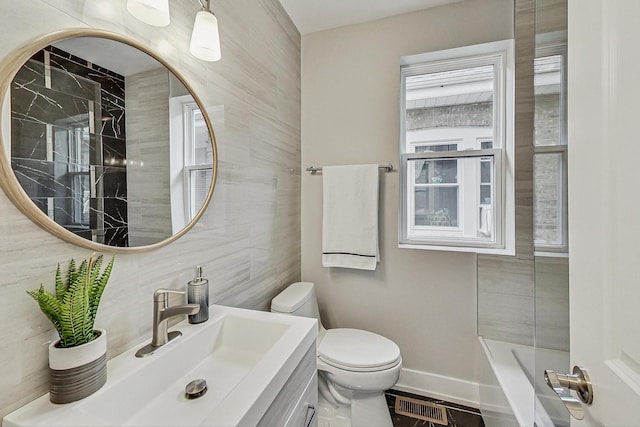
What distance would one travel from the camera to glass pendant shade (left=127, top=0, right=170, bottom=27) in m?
0.79

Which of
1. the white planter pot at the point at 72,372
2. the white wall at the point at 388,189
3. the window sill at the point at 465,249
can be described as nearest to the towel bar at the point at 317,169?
the white wall at the point at 388,189

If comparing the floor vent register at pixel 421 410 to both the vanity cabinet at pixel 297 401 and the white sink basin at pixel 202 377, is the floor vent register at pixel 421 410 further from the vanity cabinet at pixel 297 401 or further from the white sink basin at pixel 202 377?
the white sink basin at pixel 202 377

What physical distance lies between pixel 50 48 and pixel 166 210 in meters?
0.51

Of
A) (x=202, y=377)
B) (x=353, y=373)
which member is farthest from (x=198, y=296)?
(x=353, y=373)

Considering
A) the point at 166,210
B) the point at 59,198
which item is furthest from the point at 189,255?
the point at 59,198

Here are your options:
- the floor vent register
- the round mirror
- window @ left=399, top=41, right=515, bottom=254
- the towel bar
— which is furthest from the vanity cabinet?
the towel bar

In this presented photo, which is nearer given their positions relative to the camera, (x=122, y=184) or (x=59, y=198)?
(x=59, y=198)

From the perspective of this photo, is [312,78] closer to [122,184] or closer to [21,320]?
[122,184]

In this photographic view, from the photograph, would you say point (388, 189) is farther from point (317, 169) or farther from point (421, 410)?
point (421, 410)

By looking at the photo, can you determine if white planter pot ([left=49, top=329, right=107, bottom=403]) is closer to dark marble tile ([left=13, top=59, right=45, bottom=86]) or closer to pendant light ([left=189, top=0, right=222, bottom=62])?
dark marble tile ([left=13, top=59, right=45, bottom=86])

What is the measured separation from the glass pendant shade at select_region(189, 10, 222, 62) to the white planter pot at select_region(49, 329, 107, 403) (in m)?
0.97

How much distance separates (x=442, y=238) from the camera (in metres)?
1.88

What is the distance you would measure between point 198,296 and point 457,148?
1781 millimetres

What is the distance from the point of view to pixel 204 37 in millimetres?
986
